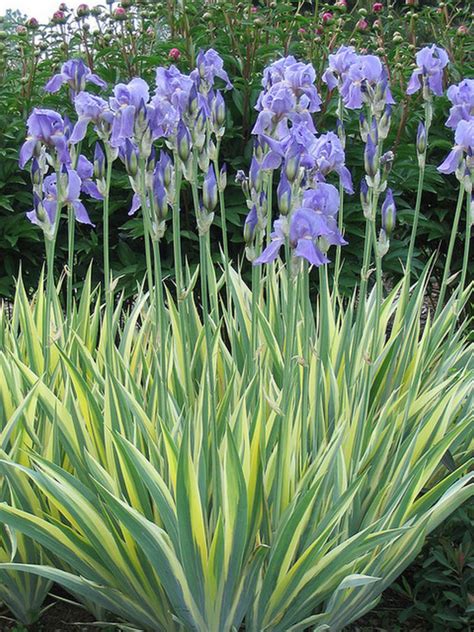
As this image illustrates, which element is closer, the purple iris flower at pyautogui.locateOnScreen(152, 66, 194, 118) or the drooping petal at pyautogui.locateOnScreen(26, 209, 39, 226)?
the purple iris flower at pyautogui.locateOnScreen(152, 66, 194, 118)

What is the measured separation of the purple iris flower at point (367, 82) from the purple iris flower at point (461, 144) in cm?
20

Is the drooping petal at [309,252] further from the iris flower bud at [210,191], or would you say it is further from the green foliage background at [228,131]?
the green foliage background at [228,131]

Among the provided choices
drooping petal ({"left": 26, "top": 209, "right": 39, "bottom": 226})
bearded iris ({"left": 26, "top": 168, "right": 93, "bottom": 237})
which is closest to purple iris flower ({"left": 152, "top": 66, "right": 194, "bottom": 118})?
bearded iris ({"left": 26, "top": 168, "right": 93, "bottom": 237})

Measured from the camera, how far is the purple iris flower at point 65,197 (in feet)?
6.58

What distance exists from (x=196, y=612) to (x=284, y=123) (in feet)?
3.71

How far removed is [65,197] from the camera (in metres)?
2.00

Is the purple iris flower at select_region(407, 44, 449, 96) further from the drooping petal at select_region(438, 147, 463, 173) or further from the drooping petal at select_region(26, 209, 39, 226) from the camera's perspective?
the drooping petal at select_region(26, 209, 39, 226)

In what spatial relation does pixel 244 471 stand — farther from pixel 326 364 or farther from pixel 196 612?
pixel 326 364

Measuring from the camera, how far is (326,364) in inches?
90.2

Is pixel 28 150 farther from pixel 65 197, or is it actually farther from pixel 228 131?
pixel 228 131

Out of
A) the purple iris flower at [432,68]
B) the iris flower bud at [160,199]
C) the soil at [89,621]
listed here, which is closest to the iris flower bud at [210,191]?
the iris flower bud at [160,199]

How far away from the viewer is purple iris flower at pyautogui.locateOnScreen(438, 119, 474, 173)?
2086 mm

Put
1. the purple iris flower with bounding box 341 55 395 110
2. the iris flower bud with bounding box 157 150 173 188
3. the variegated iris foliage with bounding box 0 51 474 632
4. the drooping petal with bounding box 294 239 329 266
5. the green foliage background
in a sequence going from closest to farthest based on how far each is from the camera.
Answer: the drooping petal with bounding box 294 239 329 266 < the variegated iris foliage with bounding box 0 51 474 632 < the iris flower bud with bounding box 157 150 173 188 < the purple iris flower with bounding box 341 55 395 110 < the green foliage background

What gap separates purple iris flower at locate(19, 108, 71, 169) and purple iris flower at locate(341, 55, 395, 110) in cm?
78
